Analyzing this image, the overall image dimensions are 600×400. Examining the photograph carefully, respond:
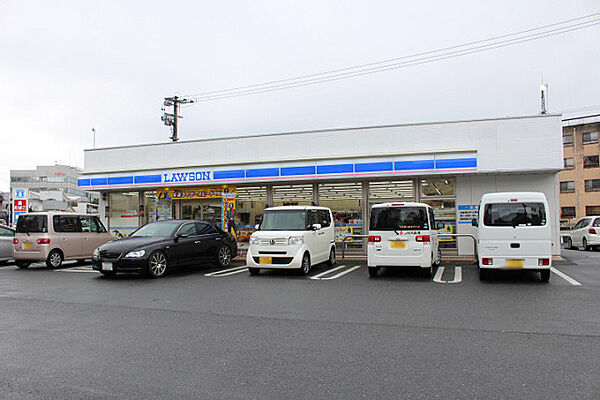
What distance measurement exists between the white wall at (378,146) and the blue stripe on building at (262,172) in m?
0.35

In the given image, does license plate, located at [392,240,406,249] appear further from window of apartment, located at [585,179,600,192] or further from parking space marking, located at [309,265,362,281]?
window of apartment, located at [585,179,600,192]

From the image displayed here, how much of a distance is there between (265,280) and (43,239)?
25.2 ft

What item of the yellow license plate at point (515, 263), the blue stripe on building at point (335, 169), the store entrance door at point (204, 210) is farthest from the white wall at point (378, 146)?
the yellow license plate at point (515, 263)

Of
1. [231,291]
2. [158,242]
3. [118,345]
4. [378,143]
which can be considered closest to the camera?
[118,345]

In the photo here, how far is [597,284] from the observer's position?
32.0 feet

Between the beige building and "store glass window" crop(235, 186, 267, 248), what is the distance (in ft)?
140

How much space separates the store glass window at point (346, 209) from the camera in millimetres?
17156

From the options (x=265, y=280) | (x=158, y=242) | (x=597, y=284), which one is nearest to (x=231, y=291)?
(x=265, y=280)

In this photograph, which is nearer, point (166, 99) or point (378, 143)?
point (378, 143)

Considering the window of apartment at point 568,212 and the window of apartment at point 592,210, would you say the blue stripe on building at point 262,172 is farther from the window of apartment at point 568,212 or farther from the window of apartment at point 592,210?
the window of apartment at point 592,210

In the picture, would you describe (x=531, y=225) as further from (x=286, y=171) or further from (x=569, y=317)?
(x=286, y=171)

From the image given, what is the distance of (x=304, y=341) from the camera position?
18.0 ft

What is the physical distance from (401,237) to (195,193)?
1079 cm

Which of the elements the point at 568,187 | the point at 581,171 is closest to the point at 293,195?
the point at 568,187
